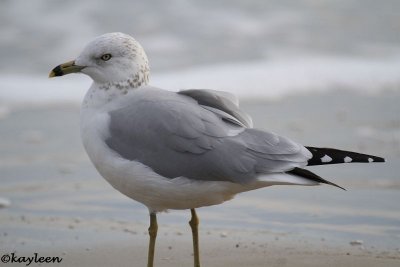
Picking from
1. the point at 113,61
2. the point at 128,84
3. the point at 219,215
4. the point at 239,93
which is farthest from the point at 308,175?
the point at 239,93

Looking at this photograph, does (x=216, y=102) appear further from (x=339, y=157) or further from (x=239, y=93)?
(x=239, y=93)

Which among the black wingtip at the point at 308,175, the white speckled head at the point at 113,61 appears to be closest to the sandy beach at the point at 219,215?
the black wingtip at the point at 308,175

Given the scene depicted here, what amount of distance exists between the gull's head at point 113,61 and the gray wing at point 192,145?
22 cm

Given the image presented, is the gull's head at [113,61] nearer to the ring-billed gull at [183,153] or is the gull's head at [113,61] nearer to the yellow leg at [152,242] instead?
the ring-billed gull at [183,153]

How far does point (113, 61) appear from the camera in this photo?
4.05m

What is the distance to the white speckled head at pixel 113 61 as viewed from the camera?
4039mm

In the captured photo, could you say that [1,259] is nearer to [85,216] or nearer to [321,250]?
[85,216]

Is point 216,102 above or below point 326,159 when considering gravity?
above

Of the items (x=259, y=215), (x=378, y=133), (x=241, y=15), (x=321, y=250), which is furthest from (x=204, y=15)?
(x=321, y=250)

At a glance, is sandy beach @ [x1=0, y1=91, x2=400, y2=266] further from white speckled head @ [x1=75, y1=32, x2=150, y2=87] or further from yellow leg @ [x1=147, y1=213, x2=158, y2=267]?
white speckled head @ [x1=75, y1=32, x2=150, y2=87]

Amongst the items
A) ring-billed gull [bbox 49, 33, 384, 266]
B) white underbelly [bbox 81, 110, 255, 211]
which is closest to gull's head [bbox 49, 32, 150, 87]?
ring-billed gull [bbox 49, 33, 384, 266]

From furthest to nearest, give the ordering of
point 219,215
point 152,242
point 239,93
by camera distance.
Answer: point 239,93, point 219,215, point 152,242

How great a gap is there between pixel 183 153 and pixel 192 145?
6 cm

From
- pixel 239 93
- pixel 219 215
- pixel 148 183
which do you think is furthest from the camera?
pixel 239 93
